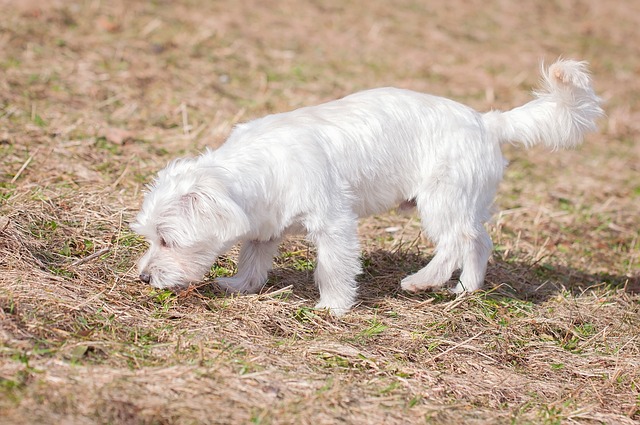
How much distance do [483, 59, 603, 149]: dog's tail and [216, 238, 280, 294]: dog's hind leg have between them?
1.68m

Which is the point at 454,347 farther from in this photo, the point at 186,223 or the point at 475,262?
the point at 186,223

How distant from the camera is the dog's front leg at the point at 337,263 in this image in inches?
199

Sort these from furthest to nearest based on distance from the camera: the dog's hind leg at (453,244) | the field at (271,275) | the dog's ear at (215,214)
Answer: the dog's hind leg at (453,244) → the dog's ear at (215,214) → the field at (271,275)

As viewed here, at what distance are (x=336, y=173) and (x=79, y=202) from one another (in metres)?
2.08

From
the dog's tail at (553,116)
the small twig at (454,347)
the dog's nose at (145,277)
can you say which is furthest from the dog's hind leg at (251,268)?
the dog's tail at (553,116)

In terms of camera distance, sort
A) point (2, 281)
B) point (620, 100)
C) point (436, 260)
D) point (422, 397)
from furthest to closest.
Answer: point (620, 100) → point (436, 260) → point (2, 281) → point (422, 397)

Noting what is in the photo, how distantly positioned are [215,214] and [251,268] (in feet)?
2.97

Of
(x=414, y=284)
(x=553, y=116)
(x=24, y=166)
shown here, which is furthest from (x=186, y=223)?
(x=553, y=116)

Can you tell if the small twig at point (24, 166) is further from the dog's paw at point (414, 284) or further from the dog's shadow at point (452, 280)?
the dog's paw at point (414, 284)

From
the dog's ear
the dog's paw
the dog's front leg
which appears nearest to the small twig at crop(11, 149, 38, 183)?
the dog's ear

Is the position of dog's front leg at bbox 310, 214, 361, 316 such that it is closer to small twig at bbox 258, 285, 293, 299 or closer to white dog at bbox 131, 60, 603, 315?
white dog at bbox 131, 60, 603, 315

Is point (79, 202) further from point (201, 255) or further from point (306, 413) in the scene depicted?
point (306, 413)

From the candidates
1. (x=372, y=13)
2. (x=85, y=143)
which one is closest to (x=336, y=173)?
(x=85, y=143)

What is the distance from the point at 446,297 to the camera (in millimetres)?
5734
